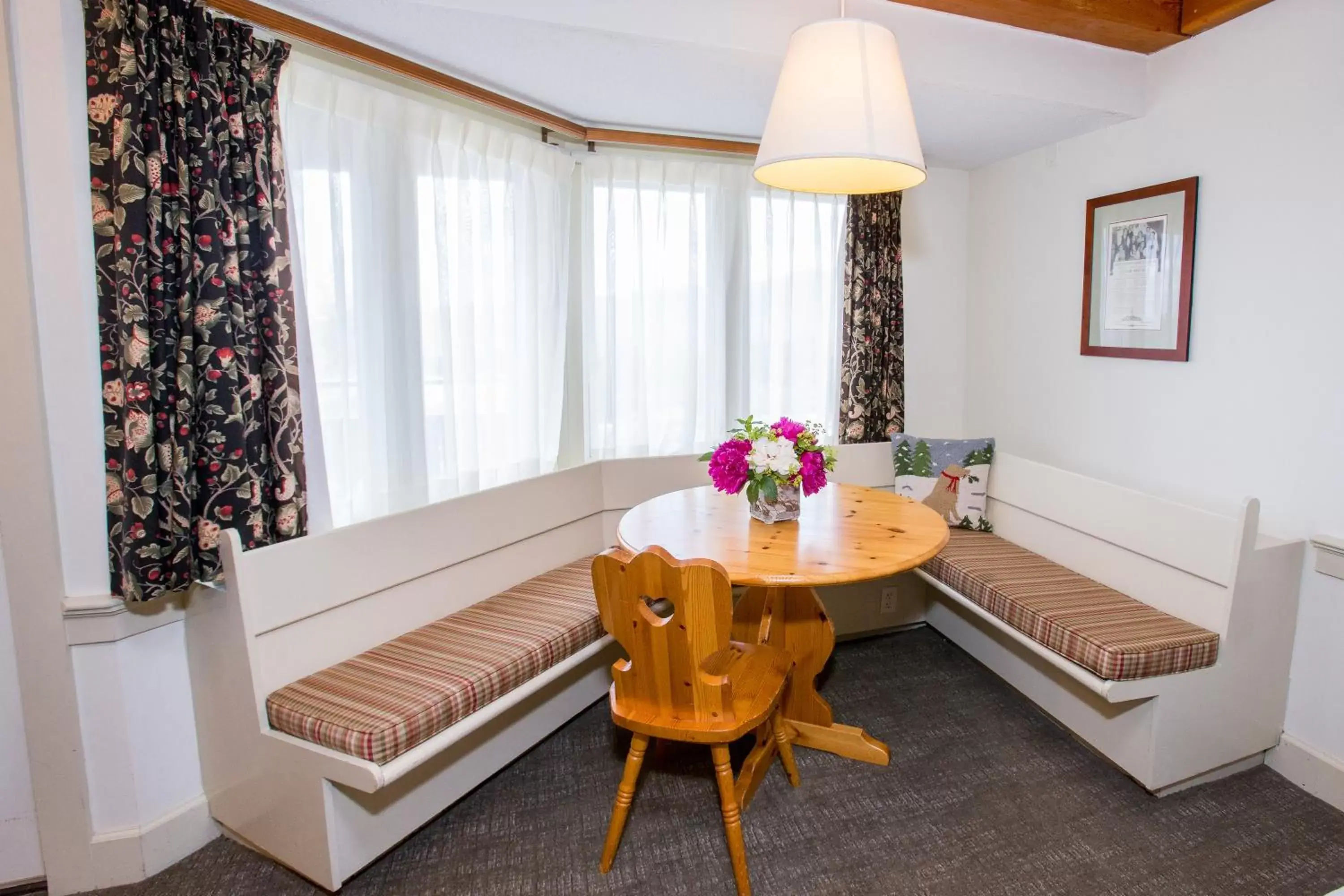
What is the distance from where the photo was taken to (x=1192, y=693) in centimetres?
225

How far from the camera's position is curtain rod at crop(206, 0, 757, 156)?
2.05 metres

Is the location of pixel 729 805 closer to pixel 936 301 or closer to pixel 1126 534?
pixel 1126 534

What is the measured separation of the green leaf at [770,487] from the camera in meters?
2.36

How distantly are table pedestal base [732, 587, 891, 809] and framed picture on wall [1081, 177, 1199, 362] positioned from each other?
170cm

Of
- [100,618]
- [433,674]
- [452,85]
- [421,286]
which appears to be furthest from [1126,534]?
[100,618]

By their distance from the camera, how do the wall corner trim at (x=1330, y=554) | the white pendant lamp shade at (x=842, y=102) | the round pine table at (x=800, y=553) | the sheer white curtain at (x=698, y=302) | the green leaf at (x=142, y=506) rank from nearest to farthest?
1. the white pendant lamp shade at (x=842, y=102)
2. the green leaf at (x=142, y=506)
3. the round pine table at (x=800, y=553)
4. the wall corner trim at (x=1330, y=554)
5. the sheer white curtain at (x=698, y=302)

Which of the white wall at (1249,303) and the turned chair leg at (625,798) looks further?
the white wall at (1249,303)

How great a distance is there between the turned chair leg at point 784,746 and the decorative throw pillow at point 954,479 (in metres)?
1.39

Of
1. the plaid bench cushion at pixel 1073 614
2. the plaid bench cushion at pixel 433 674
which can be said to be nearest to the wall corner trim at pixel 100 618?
the plaid bench cushion at pixel 433 674

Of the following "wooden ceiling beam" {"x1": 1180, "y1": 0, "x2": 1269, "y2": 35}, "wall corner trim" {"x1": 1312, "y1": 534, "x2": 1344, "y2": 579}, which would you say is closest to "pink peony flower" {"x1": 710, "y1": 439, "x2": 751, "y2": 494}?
"wall corner trim" {"x1": 1312, "y1": 534, "x2": 1344, "y2": 579}

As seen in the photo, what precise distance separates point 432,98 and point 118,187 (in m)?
1.17

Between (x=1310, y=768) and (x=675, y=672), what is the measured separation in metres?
2.15

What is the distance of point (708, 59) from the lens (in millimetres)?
2400

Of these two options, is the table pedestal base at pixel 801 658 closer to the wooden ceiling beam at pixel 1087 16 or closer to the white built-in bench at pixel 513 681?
the white built-in bench at pixel 513 681
